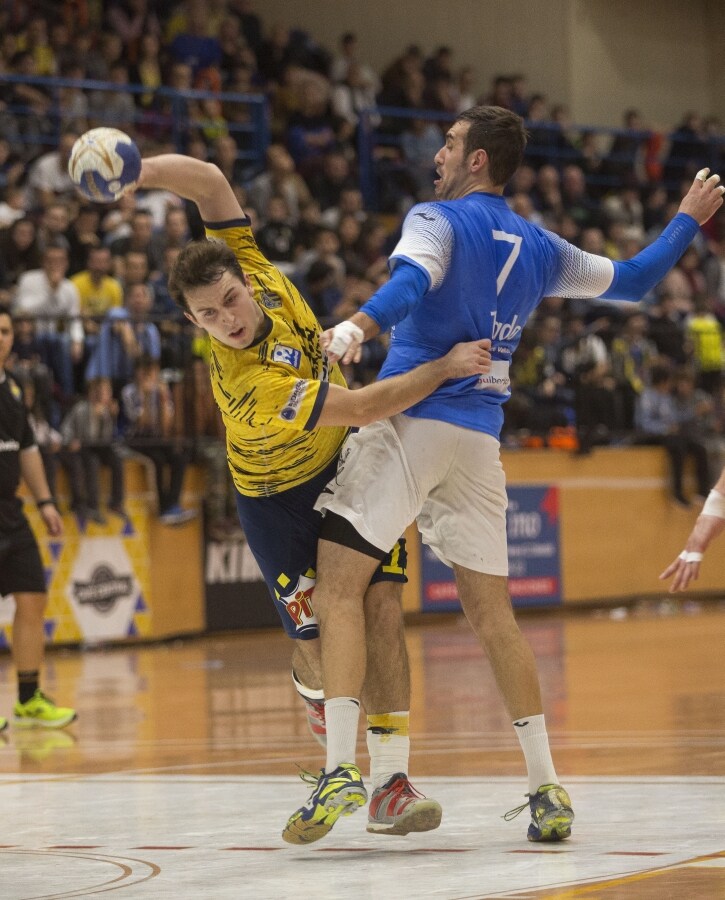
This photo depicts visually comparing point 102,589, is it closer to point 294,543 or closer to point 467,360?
point 294,543

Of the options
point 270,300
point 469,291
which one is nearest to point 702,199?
point 469,291

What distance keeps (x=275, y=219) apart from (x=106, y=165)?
482 inches

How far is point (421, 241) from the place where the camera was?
5254mm

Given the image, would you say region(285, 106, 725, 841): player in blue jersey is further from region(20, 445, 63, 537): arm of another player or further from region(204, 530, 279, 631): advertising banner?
region(204, 530, 279, 631): advertising banner

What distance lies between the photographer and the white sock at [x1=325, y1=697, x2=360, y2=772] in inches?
201

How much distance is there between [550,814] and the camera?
202 inches

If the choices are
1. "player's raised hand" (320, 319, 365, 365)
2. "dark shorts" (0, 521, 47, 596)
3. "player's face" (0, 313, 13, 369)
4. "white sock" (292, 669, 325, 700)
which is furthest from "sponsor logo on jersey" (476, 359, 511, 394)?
"dark shorts" (0, 521, 47, 596)

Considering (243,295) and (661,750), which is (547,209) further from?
(243,295)

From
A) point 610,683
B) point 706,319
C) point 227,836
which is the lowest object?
point 610,683

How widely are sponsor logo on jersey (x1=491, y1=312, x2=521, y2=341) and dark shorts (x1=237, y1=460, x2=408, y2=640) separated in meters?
0.76

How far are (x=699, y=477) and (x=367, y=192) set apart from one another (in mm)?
5753

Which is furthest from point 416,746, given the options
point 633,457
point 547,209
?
point 547,209

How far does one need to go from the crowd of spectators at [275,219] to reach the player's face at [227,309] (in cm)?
887

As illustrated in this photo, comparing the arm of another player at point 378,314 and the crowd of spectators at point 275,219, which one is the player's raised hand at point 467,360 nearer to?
the arm of another player at point 378,314
